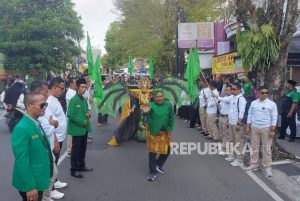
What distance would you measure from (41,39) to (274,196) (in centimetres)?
2345

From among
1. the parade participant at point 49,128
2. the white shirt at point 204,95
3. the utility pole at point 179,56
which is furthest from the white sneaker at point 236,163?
the utility pole at point 179,56

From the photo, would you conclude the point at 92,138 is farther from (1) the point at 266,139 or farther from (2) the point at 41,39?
(2) the point at 41,39

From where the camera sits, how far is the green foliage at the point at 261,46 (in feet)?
26.1

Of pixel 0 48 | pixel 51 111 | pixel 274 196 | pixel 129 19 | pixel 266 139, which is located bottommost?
pixel 274 196

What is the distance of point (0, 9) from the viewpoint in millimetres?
26281

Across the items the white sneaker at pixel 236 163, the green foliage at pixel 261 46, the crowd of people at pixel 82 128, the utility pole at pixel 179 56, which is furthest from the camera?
the utility pole at pixel 179 56

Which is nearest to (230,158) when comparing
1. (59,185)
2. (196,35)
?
(59,185)

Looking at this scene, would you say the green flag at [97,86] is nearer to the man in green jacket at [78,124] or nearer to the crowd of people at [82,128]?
the crowd of people at [82,128]

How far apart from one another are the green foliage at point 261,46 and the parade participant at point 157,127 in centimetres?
247

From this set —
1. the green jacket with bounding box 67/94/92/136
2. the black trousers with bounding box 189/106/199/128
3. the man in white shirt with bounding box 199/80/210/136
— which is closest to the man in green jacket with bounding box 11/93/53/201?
the green jacket with bounding box 67/94/92/136

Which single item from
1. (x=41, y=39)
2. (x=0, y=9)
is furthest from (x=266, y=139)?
(x=0, y=9)

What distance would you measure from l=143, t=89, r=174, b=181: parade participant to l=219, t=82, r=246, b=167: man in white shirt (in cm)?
173

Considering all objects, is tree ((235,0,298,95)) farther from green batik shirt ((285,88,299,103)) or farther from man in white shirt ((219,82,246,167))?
green batik shirt ((285,88,299,103))

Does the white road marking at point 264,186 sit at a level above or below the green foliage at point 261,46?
below
